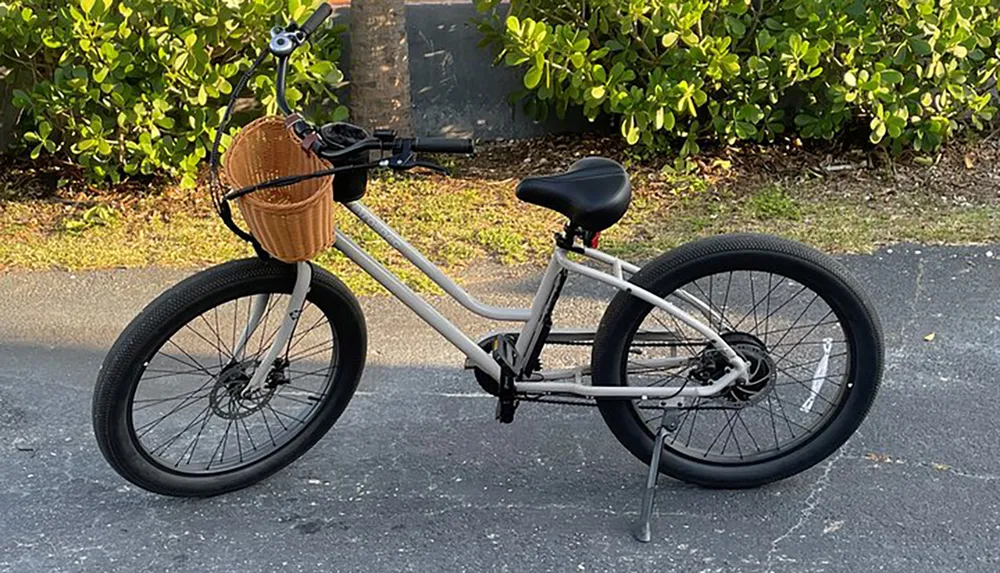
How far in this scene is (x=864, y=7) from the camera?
208 inches

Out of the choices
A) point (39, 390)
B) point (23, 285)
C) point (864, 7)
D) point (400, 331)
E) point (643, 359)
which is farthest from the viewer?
point (864, 7)

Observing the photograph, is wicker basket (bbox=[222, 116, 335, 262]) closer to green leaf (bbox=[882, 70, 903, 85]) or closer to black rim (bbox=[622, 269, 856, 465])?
black rim (bbox=[622, 269, 856, 465])

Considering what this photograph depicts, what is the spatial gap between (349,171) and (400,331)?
1.60 m

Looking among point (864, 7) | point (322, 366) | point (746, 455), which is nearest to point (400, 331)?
point (322, 366)

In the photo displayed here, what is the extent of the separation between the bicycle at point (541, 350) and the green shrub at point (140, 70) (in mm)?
2062

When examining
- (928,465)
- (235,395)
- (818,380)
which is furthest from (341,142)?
(928,465)

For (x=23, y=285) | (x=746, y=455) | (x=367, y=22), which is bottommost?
(x=23, y=285)

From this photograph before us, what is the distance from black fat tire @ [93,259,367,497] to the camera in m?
2.86

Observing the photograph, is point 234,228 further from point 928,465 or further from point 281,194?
point 928,465

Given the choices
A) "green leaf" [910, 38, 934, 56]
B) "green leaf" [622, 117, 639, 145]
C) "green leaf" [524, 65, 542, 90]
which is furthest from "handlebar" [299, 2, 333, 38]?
"green leaf" [910, 38, 934, 56]

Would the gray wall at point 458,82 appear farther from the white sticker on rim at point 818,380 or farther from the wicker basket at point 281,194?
the wicker basket at point 281,194

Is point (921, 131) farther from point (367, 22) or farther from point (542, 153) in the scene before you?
point (367, 22)

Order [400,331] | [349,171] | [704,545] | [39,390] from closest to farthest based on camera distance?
[349,171], [704,545], [39,390], [400,331]

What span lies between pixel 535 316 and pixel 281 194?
2.68ft
